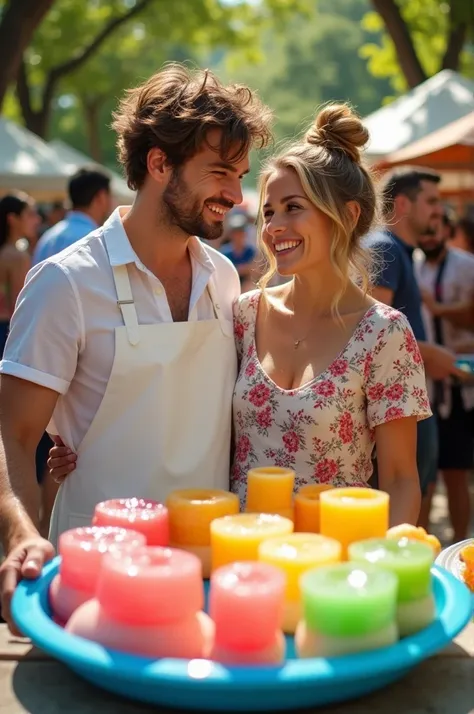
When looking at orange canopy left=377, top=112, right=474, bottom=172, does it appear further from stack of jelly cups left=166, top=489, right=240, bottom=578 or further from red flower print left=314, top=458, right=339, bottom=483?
stack of jelly cups left=166, top=489, right=240, bottom=578

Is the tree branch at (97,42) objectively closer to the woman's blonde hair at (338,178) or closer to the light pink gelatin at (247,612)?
the woman's blonde hair at (338,178)

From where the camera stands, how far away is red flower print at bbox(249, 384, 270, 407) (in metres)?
2.35

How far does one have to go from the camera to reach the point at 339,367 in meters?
2.32

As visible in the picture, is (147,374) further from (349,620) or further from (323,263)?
(349,620)

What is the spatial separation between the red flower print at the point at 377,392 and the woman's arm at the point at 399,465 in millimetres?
69

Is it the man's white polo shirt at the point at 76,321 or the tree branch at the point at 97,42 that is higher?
the tree branch at the point at 97,42

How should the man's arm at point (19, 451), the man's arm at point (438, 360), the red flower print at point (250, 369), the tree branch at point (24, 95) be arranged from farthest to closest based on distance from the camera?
the tree branch at point (24, 95) → the man's arm at point (438, 360) → the red flower print at point (250, 369) → the man's arm at point (19, 451)

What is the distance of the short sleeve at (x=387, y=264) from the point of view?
4.11 m

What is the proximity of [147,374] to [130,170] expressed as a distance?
2.13 ft

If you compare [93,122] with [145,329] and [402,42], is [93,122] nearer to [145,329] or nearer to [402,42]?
[402,42]

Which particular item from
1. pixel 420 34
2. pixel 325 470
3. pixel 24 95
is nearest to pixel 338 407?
pixel 325 470

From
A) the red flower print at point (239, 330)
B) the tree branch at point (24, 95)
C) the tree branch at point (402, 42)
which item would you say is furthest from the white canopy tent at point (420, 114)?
the tree branch at point (24, 95)

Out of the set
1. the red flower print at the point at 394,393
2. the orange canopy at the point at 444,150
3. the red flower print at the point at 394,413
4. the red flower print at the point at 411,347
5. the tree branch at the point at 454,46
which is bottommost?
the red flower print at the point at 394,413

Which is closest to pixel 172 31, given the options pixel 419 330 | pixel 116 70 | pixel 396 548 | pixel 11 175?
pixel 116 70
